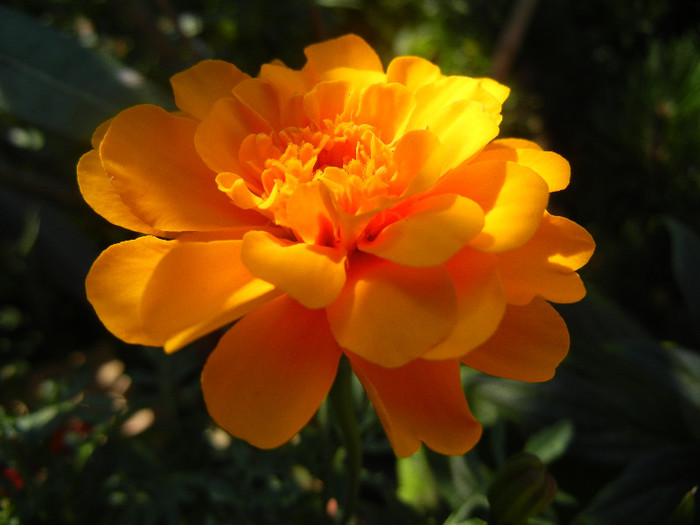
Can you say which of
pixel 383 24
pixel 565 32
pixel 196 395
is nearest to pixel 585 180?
pixel 565 32

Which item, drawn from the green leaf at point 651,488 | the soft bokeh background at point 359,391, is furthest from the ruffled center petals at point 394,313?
the green leaf at point 651,488

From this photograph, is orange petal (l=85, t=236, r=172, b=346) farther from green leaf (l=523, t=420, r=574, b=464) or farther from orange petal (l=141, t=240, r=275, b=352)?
green leaf (l=523, t=420, r=574, b=464)

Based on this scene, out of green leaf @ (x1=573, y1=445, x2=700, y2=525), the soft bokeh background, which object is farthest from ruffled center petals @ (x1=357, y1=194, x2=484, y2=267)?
green leaf @ (x1=573, y1=445, x2=700, y2=525)

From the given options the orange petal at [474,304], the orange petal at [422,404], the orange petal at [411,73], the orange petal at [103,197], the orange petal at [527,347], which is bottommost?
the orange petal at [103,197]

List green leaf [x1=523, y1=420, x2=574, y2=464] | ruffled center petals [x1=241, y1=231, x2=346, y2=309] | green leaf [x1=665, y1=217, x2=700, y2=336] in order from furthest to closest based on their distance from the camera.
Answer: green leaf [x1=665, y1=217, x2=700, y2=336] < green leaf [x1=523, y1=420, x2=574, y2=464] < ruffled center petals [x1=241, y1=231, x2=346, y2=309]

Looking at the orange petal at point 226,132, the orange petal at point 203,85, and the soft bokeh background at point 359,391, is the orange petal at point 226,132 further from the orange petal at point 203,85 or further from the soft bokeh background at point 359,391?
the soft bokeh background at point 359,391

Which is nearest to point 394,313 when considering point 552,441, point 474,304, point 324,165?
point 474,304
